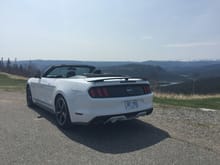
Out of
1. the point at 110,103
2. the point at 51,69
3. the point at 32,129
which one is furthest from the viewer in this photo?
the point at 51,69

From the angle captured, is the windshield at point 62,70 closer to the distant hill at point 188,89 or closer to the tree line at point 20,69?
the distant hill at point 188,89

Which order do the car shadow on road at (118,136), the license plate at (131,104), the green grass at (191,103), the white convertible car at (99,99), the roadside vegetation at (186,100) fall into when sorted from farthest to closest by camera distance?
the roadside vegetation at (186,100)
the green grass at (191,103)
the license plate at (131,104)
the white convertible car at (99,99)
the car shadow on road at (118,136)

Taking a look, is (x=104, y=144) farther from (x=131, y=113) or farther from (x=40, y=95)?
A: (x=40, y=95)

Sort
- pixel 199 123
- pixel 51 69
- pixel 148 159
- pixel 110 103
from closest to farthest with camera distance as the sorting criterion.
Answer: pixel 148 159
pixel 110 103
pixel 199 123
pixel 51 69

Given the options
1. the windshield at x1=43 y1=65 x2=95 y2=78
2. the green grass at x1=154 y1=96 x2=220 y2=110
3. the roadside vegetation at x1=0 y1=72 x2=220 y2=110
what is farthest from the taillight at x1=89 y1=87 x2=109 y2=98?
the green grass at x1=154 y1=96 x2=220 y2=110

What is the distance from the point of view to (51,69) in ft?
22.8

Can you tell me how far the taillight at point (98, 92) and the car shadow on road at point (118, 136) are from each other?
2.85ft

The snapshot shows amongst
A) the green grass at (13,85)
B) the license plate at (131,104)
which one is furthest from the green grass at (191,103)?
the green grass at (13,85)

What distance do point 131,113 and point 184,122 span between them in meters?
1.78

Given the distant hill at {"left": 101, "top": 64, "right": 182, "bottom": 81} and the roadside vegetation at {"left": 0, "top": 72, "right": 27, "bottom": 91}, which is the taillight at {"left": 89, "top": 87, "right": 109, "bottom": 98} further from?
the roadside vegetation at {"left": 0, "top": 72, "right": 27, "bottom": 91}

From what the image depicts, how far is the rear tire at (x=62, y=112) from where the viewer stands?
539 centimetres

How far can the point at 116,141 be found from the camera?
4.72 meters

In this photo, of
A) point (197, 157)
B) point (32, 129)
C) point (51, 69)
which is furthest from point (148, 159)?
point (51, 69)

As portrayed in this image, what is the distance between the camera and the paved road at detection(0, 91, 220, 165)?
12.5 feet
